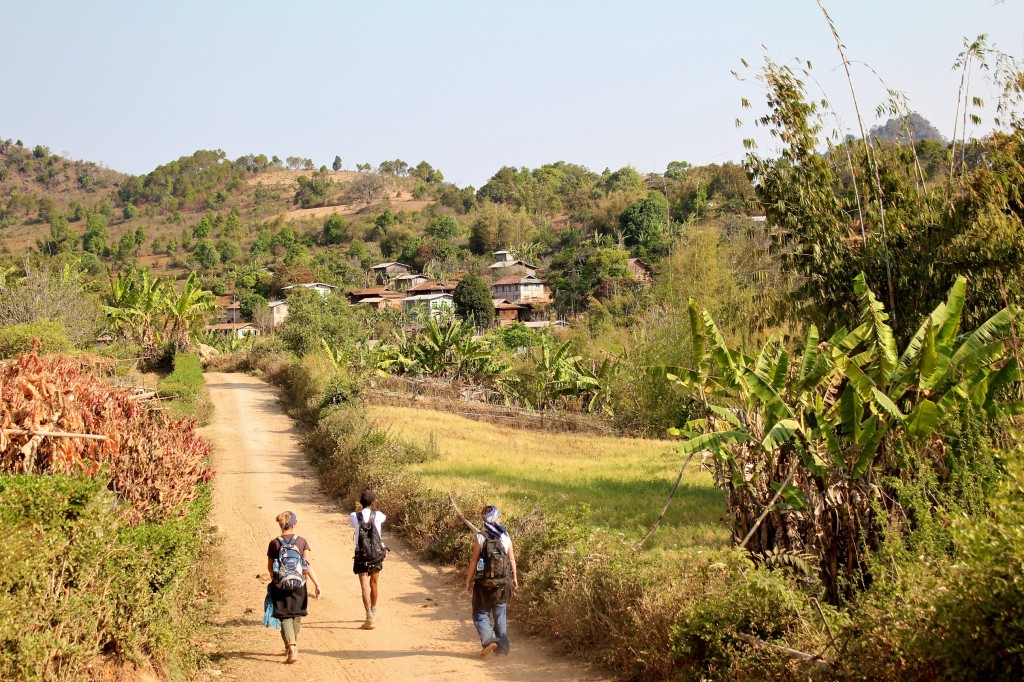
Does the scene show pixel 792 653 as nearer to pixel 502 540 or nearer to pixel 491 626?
pixel 502 540

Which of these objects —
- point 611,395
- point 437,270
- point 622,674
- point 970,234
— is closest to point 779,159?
point 970,234

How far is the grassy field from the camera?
46.4ft

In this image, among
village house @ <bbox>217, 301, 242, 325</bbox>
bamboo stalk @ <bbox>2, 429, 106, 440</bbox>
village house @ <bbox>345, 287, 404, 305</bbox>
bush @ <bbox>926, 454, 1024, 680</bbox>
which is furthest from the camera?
village house @ <bbox>345, 287, 404, 305</bbox>

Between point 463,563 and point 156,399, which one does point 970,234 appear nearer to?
point 463,563

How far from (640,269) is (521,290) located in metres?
11.5

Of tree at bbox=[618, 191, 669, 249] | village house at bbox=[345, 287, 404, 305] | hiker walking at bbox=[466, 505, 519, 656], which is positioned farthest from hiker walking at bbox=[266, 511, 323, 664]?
tree at bbox=[618, 191, 669, 249]

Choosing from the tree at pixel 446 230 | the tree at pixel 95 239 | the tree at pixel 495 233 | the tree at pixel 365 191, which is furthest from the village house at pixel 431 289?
the tree at pixel 365 191

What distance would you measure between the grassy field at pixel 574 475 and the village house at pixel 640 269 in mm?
40621

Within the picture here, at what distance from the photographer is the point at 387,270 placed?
306 ft

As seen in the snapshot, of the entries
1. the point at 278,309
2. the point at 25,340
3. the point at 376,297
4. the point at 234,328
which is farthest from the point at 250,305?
the point at 25,340

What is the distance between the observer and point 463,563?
1248 centimetres

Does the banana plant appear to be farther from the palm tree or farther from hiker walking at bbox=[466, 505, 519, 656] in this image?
the palm tree

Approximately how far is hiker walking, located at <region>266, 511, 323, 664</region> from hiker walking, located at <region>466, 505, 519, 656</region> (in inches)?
68.2

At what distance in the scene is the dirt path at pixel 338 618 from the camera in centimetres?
888
